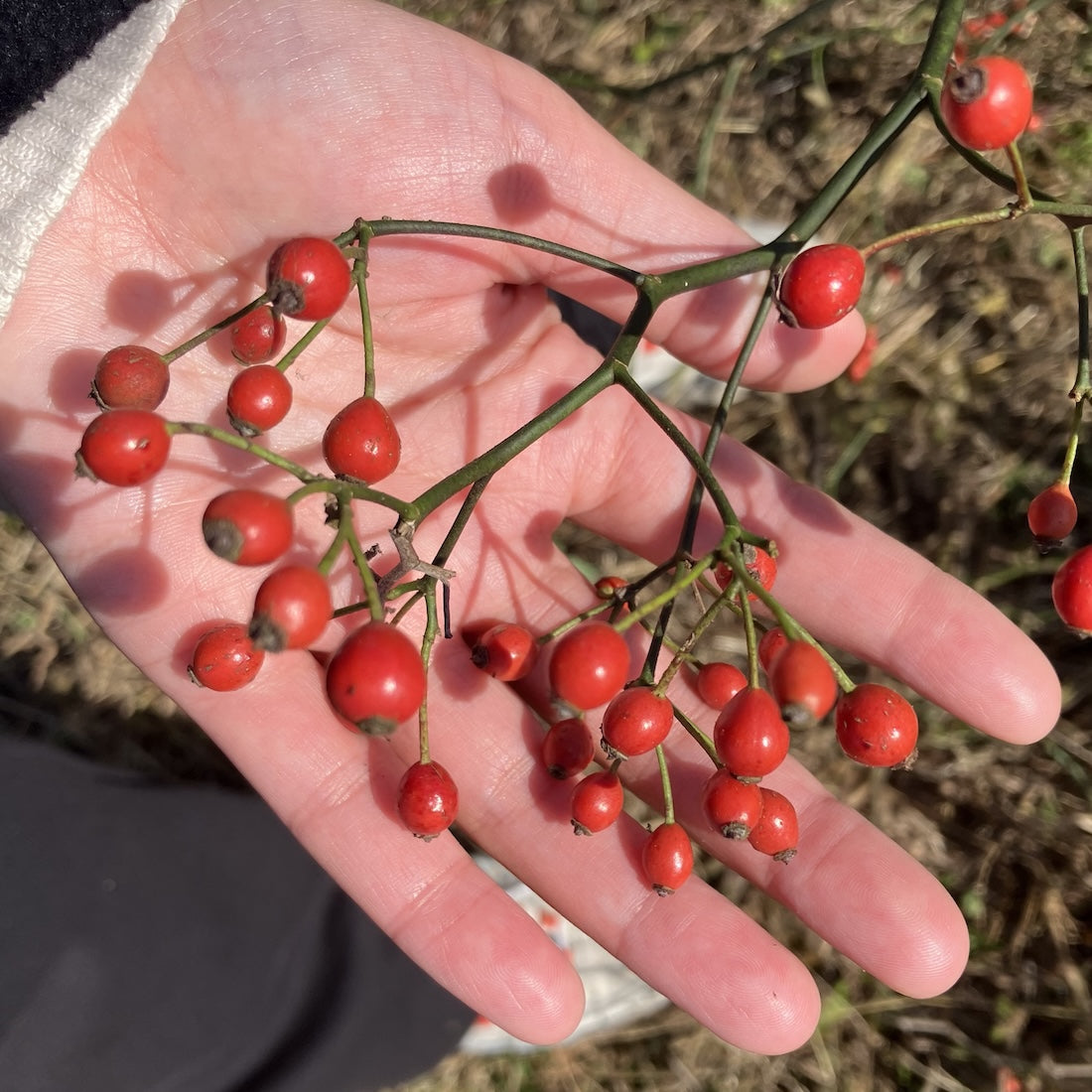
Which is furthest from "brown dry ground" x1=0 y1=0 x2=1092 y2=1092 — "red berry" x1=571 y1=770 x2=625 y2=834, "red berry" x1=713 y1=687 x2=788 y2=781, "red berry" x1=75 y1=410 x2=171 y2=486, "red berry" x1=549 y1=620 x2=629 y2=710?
"red berry" x1=75 y1=410 x2=171 y2=486

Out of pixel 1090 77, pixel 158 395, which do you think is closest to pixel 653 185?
pixel 158 395

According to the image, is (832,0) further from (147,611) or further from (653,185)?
(147,611)

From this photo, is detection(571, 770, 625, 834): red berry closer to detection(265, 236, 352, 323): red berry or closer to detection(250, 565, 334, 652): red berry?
detection(250, 565, 334, 652): red berry

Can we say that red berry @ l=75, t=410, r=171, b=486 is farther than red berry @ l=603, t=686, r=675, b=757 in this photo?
No

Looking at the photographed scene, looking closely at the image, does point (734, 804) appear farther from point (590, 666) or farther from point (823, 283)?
point (823, 283)

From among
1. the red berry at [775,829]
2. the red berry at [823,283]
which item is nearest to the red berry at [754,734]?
the red berry at [775,829]

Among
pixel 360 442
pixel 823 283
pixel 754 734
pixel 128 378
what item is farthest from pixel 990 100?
pixel 128 378
